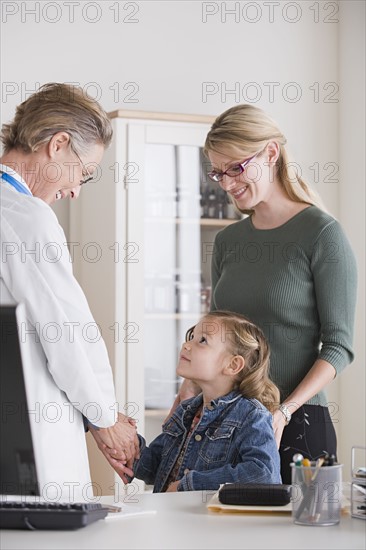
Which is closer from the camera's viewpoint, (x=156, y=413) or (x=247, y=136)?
(x=247, y=136)

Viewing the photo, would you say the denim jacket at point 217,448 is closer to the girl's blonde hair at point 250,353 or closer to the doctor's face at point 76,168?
the girl's blonde hair at point 250,353

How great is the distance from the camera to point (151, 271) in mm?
3498

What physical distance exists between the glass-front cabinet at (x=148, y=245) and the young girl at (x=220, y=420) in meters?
1.27

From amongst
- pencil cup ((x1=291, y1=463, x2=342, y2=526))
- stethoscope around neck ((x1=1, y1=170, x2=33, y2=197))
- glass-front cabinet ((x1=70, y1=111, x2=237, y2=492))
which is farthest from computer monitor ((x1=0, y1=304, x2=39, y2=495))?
glass-front cabinet ((x1=70, y1=111, x2=237, y2=492))

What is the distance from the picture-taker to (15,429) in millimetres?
1089

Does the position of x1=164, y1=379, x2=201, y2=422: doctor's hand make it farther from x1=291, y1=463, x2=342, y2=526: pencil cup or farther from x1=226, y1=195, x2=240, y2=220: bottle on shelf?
x1=226, y1=195, x2=240, y2=220: bottle on shelf

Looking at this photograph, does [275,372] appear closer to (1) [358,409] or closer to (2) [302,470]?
(2) [302,470]

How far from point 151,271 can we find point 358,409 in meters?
1.19

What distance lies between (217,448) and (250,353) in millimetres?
291

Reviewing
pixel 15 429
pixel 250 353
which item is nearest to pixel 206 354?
pixel 250 353

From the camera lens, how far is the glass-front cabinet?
3416 millimetres

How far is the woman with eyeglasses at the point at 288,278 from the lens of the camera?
2.17 metres

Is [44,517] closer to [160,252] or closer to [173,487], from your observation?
[173,487]

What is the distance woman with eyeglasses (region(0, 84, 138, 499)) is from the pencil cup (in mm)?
474
